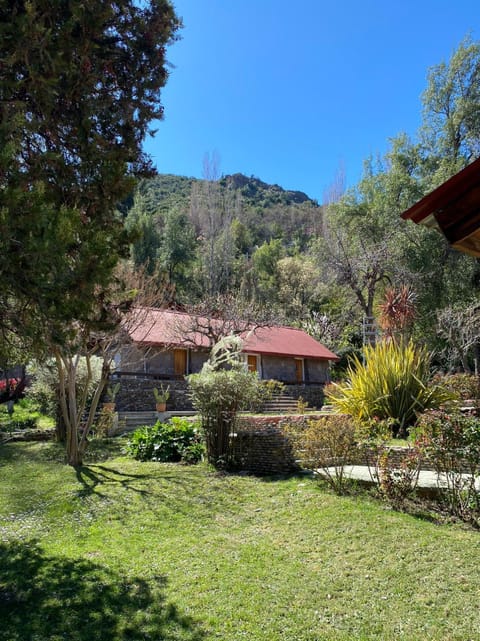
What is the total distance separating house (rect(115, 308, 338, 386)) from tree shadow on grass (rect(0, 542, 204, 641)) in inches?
532

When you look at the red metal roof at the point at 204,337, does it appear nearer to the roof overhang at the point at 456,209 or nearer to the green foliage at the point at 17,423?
the green foliage at the point at 17,423

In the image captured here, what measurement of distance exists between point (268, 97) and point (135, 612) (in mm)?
21415

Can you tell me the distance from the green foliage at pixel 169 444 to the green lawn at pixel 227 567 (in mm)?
2273

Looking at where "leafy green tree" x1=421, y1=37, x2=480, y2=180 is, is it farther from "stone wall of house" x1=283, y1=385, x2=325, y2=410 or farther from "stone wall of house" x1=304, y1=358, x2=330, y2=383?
"stone wall of house" x1=304, y1=358, x2=330, y2=383

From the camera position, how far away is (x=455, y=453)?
17.8 feet

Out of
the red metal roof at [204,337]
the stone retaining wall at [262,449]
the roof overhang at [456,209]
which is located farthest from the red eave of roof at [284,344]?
the roof overhang at [456,209]

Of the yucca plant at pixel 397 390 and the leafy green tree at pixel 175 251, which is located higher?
the leafy green tree at pixel 175 251

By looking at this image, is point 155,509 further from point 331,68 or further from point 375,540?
point 331,68

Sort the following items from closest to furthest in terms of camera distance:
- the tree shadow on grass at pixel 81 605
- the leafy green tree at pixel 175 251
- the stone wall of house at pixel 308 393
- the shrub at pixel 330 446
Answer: the tree shadow on grass at pixel 81 605
the shrub at pixel 330 446
the stone wall of house at pixel 308 393
the leafy green tree at pixel 175 251

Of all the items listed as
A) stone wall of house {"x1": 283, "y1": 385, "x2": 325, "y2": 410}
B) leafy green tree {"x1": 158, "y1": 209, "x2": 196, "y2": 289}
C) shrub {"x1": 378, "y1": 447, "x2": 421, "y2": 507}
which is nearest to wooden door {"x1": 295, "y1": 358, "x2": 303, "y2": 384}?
stone wall of house {"x1": 283, "y1": 385, "x2": 325, "y2": 410}

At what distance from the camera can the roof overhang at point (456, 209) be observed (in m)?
2.63

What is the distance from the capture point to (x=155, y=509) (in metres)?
6.25

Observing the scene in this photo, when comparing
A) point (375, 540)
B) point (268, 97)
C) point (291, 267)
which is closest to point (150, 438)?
point (375, 540)

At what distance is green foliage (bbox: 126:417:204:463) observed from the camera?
31.1ft
